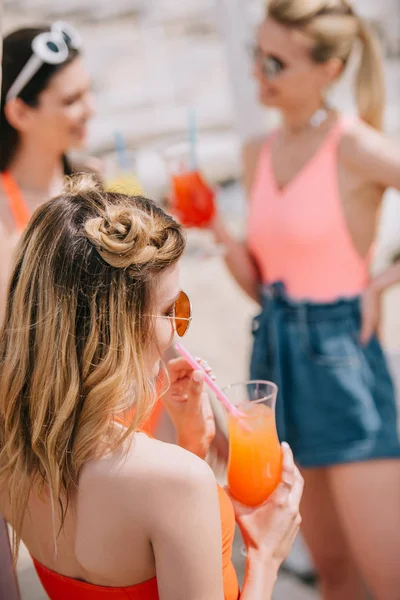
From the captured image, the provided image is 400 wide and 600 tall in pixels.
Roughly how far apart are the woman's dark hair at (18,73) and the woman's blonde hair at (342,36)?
0.85 m

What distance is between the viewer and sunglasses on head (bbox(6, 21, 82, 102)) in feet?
8.80

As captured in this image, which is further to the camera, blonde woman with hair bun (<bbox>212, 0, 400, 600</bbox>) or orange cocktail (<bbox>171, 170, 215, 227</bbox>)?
orange cocktail (<bbox>171, 170, 215, 227</bbox>)

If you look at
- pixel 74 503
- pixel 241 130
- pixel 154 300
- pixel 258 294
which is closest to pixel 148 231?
pixel 154 300

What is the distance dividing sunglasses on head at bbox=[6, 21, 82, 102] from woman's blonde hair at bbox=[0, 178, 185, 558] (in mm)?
1580

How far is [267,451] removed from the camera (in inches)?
61.9

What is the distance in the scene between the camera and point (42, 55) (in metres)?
2.67

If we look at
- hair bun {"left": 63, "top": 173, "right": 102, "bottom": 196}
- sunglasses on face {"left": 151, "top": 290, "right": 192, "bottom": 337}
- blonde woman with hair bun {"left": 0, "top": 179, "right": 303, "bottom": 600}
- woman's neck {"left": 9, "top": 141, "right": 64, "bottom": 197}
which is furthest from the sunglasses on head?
Answer: sunglasses on face {"left": 151, "top": 290, "right": 192, "bottom": 337}

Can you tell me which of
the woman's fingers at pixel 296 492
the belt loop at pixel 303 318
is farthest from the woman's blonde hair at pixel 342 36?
the woman's fingers at pixel 296 492

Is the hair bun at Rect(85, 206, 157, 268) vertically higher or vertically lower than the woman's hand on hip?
higher

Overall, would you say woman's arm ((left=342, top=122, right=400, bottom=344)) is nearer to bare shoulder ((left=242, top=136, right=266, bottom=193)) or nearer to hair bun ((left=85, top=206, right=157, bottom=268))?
bare shoulder ((left=242, top=136, right=266, bottom=193))

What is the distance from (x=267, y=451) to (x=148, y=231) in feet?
1.93

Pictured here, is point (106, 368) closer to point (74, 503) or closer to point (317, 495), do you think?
point (74, 503)

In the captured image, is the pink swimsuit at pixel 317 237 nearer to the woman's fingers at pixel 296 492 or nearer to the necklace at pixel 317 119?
the necklace at pixel 317 119

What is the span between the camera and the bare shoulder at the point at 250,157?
292 centimetres
